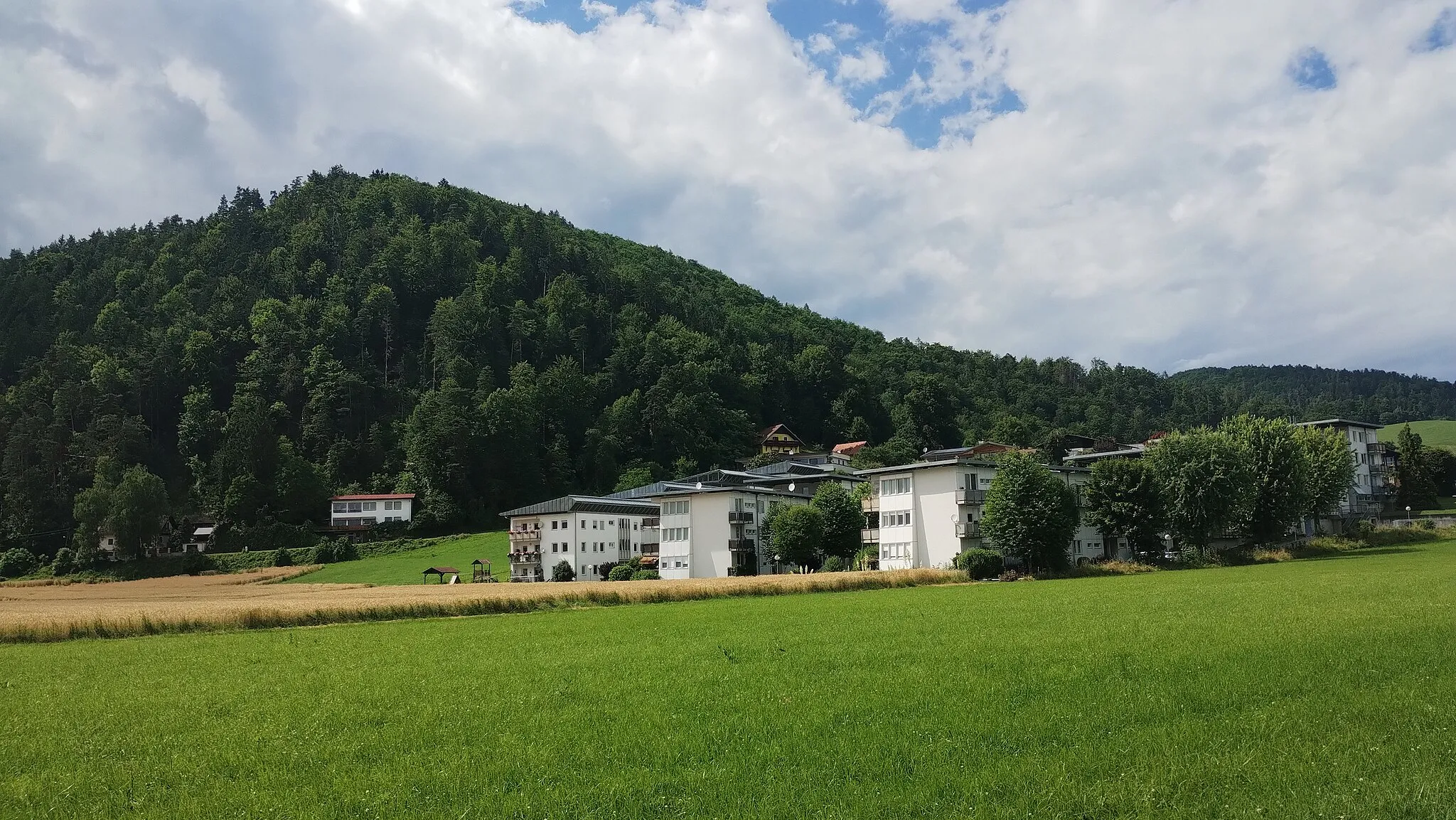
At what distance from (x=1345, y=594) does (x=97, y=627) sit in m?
54.1

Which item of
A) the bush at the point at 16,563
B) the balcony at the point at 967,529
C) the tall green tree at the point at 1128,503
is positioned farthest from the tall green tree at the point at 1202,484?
the bush at the point at 16,563

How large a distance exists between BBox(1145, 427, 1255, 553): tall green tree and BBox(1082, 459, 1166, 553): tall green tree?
37.1 inches

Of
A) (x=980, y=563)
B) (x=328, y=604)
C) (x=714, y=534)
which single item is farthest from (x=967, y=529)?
(x=328, y=604)

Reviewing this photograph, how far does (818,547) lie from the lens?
285 feet

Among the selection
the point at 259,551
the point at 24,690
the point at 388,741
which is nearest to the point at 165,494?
the point at 259,551

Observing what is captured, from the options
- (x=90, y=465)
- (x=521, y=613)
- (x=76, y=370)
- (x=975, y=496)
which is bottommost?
(x=521, y=613)

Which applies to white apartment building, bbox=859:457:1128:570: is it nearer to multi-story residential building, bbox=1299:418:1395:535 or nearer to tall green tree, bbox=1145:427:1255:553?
tall green tree, bbox=1145:427:1255:553

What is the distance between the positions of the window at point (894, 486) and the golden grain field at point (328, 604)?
58.9ft

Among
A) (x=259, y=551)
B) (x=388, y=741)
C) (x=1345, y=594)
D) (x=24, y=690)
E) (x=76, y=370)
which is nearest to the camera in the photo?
(x=388, y=741)

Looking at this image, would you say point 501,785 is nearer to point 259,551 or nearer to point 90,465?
point 259,551

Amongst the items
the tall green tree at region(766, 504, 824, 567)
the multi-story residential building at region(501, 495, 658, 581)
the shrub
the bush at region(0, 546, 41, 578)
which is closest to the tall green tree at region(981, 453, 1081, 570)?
the tall green tree at region(766, 504, 824, 567)

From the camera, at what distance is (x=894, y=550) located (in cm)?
8369

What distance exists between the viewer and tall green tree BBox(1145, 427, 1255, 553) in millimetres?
71500

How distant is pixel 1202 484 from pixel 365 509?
394 feet
